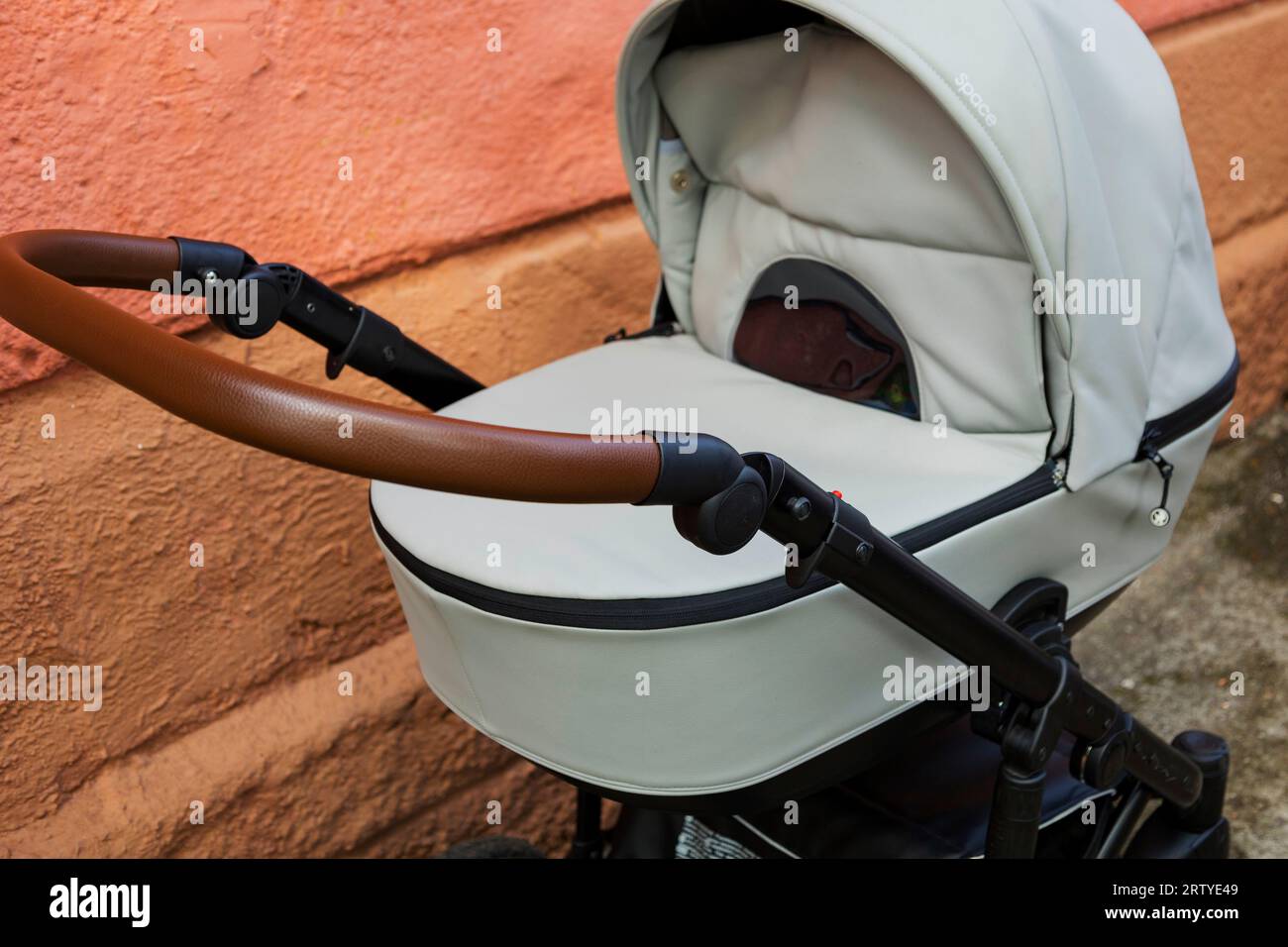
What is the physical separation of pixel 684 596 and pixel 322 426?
37cm

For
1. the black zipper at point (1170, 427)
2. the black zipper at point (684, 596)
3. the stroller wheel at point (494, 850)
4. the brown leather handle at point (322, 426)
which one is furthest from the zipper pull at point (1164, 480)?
the stroller wheel at point (494, 850)

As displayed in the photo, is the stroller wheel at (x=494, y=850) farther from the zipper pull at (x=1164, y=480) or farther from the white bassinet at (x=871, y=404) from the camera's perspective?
the zipper pull at (x=1164, y=480)

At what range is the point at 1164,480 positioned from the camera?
1.23 meters

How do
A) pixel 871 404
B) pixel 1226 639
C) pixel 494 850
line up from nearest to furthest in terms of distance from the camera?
pixel 871 404, pixel 494 850, pixel 1226 639

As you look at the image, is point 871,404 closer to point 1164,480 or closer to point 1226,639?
point 1164,480

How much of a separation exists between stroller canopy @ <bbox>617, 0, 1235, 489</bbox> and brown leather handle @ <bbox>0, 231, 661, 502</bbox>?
0.49m

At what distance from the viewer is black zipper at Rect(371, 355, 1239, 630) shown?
97 cm

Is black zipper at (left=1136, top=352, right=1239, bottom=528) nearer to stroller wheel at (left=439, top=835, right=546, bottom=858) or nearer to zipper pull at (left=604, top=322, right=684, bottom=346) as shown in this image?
zipper pull at (left=604, top=322, right=684, bottom=346)

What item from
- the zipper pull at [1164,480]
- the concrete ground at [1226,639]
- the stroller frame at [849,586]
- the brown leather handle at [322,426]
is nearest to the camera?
the brown leather handle at [322,426]

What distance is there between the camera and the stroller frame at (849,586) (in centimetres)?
84

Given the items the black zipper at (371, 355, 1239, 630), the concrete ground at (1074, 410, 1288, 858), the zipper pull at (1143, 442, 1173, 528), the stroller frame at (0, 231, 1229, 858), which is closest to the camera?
the stroller frame at (0, 231, 1229, 858)

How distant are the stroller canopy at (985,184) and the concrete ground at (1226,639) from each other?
3.24ft

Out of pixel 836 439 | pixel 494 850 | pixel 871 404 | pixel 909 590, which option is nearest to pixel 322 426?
pixel 909 590

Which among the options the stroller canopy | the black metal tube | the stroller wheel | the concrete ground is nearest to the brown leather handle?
the black metal tube
